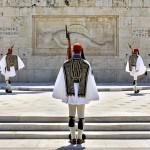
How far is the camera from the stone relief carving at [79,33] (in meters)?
22.9

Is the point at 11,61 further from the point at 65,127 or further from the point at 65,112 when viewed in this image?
the point at 65,127

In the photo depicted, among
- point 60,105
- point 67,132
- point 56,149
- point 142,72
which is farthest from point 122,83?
point 56,149

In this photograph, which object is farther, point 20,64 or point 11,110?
point 20,64

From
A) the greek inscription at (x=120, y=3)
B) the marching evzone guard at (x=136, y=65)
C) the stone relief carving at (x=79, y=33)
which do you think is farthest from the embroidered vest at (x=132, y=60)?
the greek inscription at (x=120, y=3)

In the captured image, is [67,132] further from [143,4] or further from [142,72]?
[143,4]

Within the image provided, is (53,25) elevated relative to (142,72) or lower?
elevated

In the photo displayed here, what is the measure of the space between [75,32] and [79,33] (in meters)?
0.21

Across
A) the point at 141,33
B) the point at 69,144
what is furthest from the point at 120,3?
the point at 69,144

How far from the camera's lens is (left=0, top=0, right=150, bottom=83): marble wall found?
22.7 metres

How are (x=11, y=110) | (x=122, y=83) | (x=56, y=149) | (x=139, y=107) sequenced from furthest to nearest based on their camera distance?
1. (x=122, y=83)
2. (x=139, y=107)
3. (x=11, y=110)
4. (x=56, y=149)

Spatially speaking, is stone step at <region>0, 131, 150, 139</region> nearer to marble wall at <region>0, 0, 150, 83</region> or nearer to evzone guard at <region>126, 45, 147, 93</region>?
evzone guard at <region>126, 45, 147, 93</region>

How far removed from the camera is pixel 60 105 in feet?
44.6

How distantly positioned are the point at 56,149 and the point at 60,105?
16.1ft

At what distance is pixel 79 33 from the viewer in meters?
23.0
